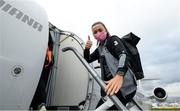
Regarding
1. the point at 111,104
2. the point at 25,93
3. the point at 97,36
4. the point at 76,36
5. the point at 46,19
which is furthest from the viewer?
the point at 76,36

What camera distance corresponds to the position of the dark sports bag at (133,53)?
3.38 metres

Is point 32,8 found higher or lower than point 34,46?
higher

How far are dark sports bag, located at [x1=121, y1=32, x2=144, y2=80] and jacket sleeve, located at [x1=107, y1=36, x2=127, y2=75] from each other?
4.3 inches

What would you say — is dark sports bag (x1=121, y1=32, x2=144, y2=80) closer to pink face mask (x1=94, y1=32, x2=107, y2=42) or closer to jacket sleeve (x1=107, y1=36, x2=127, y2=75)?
jacket sleeve (x1=107, y1=36, x2=127, y2=75)

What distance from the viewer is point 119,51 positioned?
328 cm

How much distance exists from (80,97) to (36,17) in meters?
1.72

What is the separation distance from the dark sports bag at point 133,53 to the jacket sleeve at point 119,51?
0.35 feet

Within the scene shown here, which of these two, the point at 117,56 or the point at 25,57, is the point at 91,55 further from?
the point at 25,57

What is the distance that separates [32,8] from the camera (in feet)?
13.6

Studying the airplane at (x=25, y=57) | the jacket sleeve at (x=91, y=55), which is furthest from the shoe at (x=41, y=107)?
the jacket sleeve at (x=91, y=55)

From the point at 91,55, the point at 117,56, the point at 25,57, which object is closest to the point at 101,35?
the point at 117,56

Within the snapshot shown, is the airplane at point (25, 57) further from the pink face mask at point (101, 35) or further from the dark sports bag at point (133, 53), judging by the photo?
the dark sports bag at point (133, 53)

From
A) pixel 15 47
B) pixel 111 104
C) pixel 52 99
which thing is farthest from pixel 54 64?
pixel 111 104

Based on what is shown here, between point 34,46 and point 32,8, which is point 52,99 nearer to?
point 34,46
